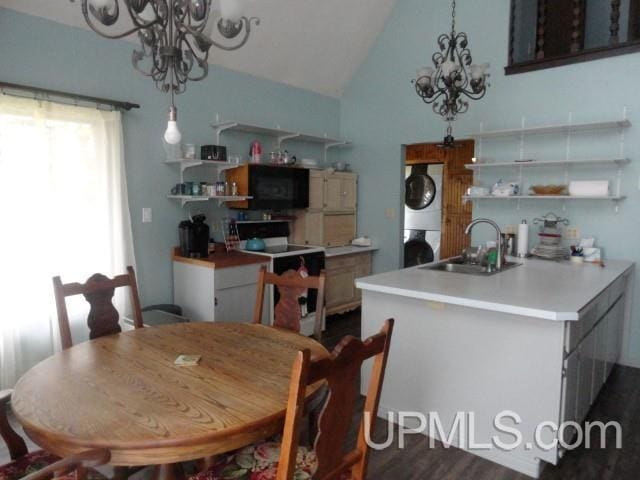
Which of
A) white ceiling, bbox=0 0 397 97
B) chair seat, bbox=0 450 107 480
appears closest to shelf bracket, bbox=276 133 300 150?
white ceiling, bbox=0 0 397 97

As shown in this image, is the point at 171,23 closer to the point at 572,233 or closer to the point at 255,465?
the point at 255,465

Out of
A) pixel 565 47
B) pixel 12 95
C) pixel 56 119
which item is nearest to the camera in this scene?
pixel 12 95

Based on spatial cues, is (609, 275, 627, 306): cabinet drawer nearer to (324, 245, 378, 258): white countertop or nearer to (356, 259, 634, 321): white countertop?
(356, 259, 634, 321): white countertop

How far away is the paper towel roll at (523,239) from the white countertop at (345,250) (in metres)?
1.69

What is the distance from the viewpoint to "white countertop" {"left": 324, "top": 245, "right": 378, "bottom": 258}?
4.52 meters

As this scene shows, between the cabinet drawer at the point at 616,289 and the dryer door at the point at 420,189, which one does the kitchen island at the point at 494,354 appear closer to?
the cabinet drawer at the point at 616,289

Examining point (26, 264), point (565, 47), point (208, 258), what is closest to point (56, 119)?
point (26, 264)

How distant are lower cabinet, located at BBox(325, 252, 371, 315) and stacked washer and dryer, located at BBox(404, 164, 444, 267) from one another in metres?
1.70

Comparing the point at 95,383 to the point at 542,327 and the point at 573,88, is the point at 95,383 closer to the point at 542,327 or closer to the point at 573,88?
the point at 542,327

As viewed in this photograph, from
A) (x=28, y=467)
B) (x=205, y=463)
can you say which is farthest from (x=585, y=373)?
(x=28, y=467)

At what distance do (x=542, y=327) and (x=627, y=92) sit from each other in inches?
102

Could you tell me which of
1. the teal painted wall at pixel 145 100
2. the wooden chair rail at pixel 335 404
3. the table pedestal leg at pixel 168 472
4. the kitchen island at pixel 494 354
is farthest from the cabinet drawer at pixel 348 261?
the wooden chair rail at pixel 335 404

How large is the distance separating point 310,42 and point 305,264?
2.23m

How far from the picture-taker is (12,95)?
8.80 feet
